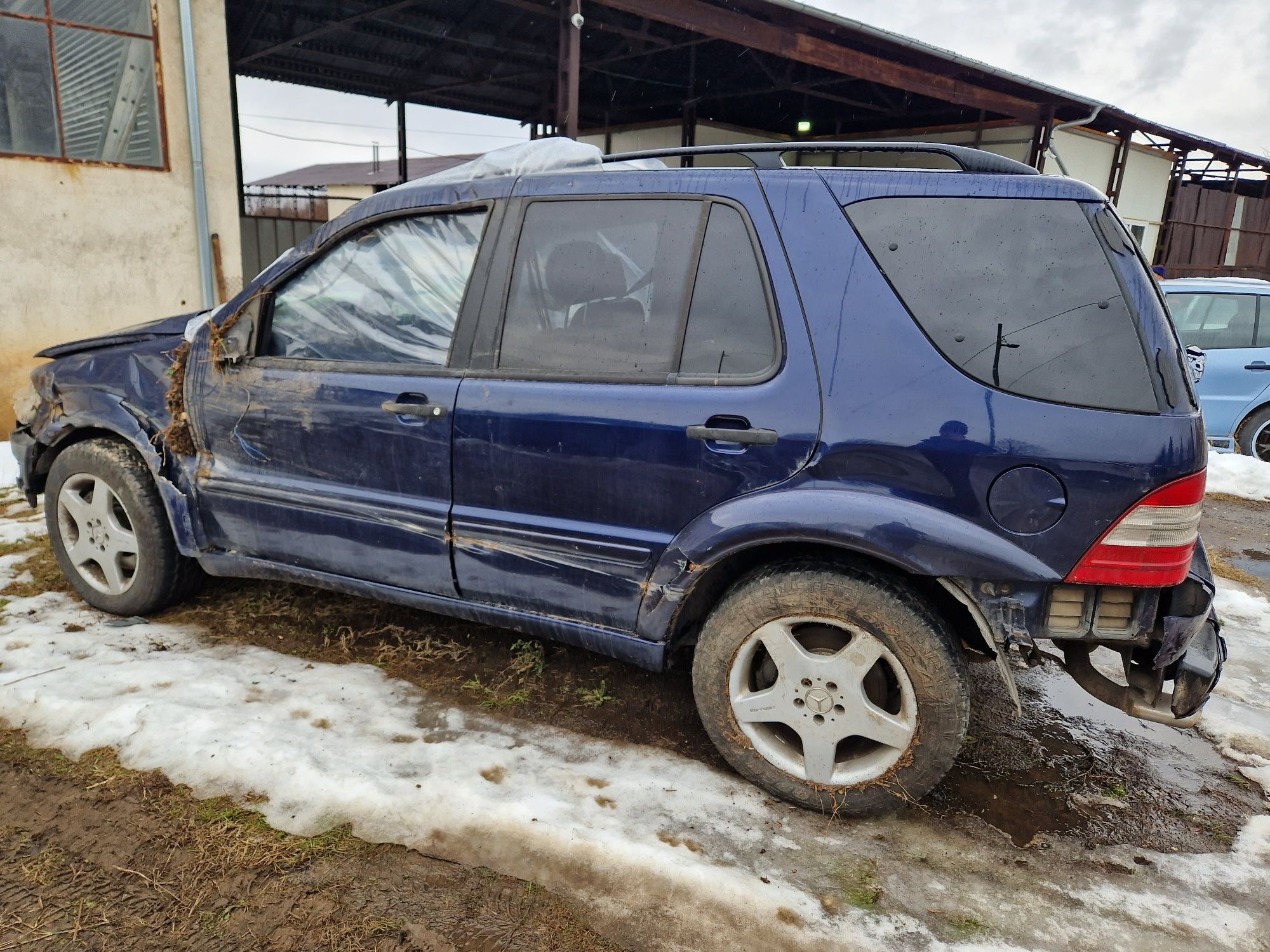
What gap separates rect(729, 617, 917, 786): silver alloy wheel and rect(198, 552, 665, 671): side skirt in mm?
324

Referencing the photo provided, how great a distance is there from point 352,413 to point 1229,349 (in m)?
7.58

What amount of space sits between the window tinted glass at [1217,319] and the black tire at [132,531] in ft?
25.6

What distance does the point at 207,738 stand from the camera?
2.52 metres

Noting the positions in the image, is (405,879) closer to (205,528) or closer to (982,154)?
(205,528)

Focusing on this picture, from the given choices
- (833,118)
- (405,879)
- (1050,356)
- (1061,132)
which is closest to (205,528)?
(405,879)

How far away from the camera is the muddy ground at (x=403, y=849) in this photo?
1.89 m

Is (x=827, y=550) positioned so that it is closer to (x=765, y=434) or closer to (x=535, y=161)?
(x=765, y=434)

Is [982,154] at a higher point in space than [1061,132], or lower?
lower

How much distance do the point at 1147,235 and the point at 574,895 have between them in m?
18.9

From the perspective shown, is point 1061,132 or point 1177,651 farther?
point 1061,132

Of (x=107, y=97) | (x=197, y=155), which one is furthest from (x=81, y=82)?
(x=197, y=155)

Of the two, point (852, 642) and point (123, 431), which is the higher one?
point (123, 431)

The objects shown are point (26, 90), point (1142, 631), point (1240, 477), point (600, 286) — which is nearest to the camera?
point (1142, 631)

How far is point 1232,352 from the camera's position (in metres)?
6.96
